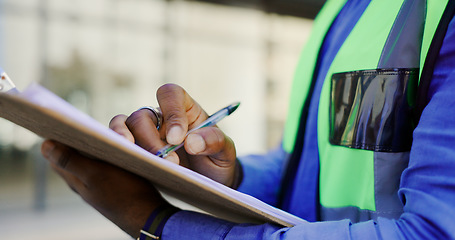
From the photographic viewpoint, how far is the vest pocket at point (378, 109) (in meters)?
0.71

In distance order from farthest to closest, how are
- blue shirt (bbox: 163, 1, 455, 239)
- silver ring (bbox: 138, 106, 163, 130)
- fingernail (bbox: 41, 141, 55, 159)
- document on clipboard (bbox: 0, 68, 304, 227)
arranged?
silver ring (bbox: 138, 106, 163, 130), fingernail (bbox: 41, 141, 55, 159), blue shirt (bbox: 163, 1, 455, 239), document on clipboard (bbox: 0, 68, 304, 227)

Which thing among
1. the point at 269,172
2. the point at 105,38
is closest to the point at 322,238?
the point at 269,172

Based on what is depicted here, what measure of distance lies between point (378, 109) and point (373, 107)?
0.03 feet

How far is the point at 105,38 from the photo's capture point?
18.3 ft

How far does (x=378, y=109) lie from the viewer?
29.2 inches

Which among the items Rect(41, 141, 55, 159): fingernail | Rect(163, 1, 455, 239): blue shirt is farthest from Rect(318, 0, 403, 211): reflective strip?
Rect(41, 141, 55, 159): fingernail

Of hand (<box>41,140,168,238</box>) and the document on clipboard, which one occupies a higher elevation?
the document on clipboard

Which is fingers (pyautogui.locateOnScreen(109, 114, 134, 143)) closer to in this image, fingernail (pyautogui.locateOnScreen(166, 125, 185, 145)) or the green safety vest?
fingernail (pyautogui.locateOnScreen(166, 125, 185, 145))

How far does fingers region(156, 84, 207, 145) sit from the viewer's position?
731mm

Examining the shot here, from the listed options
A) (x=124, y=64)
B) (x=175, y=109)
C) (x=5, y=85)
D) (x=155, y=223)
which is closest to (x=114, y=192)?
(x=155, y=223)

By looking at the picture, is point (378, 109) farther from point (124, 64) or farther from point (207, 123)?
point (124, 64)

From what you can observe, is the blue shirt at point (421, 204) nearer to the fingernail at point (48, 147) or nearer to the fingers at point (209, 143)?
the fingers at point (209, 143)

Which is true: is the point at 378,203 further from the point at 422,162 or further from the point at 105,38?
the point at 105,38

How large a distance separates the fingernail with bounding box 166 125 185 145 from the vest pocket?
334 mm
